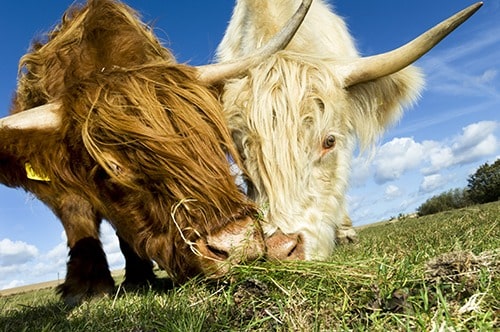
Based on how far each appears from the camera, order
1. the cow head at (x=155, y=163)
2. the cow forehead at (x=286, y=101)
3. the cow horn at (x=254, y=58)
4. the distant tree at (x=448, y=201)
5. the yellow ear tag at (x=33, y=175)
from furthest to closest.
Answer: the distant tree at (x=448, y=201) < the cow horn at (x=254, y=58) < the cow forehead at (x=286, y=101) < the yellow ear tag at (x=33, y=175) < the cow head at (x=155, y=163)

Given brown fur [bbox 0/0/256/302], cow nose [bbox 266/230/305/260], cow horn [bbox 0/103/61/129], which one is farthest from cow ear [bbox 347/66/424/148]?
cow horn [bbox 0/103/61/129]

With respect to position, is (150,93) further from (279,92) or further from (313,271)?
(313,271)

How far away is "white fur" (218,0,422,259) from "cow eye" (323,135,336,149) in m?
0.03

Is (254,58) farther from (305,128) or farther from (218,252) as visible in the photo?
(218,252)

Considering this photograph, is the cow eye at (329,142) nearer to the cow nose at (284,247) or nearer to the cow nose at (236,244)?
the cow nose at (284,247)

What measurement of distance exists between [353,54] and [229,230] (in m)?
4.27

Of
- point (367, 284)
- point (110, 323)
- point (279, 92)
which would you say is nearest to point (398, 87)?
point (279, 92)

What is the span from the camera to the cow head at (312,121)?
3480 mm

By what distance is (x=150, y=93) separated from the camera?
9.73ft

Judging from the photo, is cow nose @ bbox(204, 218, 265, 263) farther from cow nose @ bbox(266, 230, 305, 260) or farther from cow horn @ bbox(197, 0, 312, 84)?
cow horn @ bbox(197, 0, 312, 84)

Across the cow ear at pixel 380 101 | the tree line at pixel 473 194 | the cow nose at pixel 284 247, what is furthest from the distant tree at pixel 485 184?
the cow nose at pixel 284 247

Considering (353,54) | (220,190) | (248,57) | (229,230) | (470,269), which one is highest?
(353,54)

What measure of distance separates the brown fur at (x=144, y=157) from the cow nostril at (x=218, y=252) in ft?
0.26

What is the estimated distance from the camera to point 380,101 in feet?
14.9
